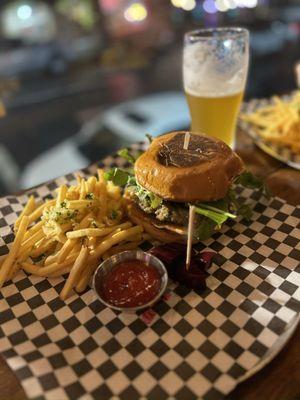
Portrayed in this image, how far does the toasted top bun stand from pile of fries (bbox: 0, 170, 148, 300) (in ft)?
1.11

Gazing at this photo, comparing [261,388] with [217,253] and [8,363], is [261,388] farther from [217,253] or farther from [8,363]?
[8,363]

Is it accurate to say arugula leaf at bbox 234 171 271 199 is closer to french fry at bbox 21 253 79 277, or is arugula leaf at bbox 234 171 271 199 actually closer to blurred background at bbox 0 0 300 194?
french fry at bbox 21 253 79 277

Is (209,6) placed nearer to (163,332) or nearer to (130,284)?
(130,284)

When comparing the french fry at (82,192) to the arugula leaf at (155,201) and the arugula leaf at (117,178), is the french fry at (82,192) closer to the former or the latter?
the arugula leaf at (117,178)

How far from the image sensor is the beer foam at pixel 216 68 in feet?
9.93

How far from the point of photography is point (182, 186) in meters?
2.22

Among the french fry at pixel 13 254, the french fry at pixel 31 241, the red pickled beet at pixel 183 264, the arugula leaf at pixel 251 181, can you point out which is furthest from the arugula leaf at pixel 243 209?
the french fry at pixel 13 254

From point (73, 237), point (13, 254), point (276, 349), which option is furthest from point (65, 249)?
point (276, 349)

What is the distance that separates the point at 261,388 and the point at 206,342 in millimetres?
314

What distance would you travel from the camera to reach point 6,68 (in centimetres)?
1184

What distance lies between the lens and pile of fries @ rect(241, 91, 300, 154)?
333 centimetres

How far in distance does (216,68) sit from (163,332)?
7.24 ft

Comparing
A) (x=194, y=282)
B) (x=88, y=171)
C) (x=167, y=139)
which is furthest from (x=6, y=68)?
(x=194, y=282)

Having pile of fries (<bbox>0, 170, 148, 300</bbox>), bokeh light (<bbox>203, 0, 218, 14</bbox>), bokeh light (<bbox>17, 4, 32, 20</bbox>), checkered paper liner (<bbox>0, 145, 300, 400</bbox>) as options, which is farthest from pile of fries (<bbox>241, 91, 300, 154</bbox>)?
bokeh light (<bbox>203, 0, 218, 14</bbox>)
